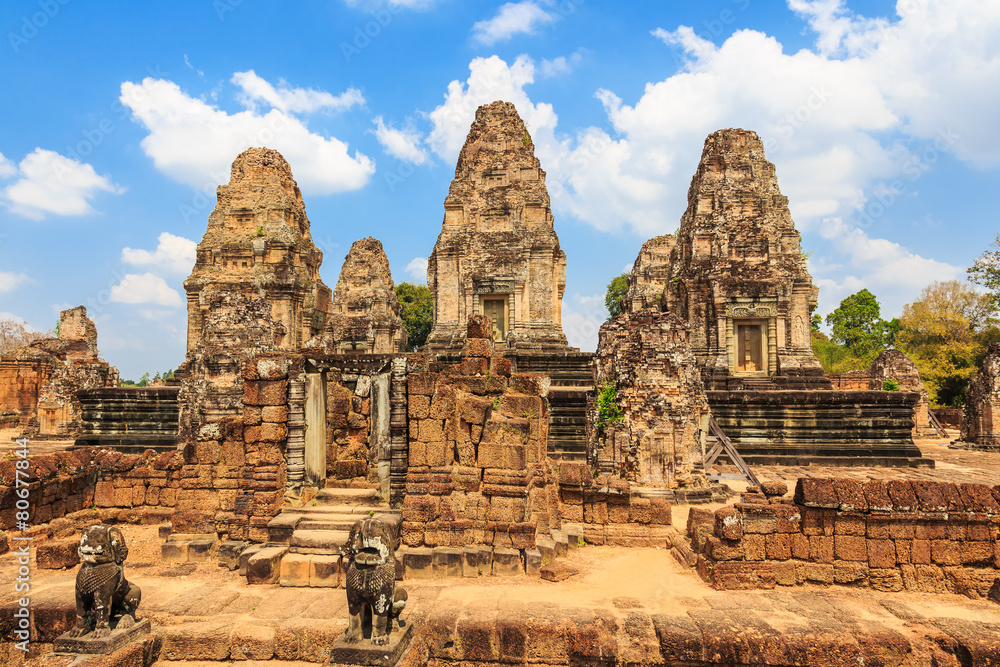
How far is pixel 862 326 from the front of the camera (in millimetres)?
38344

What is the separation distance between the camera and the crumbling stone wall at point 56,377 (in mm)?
17906

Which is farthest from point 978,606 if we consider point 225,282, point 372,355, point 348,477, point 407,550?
point 225,282

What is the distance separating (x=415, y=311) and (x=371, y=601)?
129 feet

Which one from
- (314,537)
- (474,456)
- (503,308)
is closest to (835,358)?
(503,308)

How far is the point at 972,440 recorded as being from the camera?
17.2 meters

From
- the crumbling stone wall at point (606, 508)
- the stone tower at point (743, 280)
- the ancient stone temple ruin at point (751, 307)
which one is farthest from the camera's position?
the stone tower at point (743, 280)

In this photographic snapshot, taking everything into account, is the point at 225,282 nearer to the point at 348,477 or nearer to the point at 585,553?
the point at 348,477

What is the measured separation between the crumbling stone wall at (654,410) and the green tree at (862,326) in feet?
104

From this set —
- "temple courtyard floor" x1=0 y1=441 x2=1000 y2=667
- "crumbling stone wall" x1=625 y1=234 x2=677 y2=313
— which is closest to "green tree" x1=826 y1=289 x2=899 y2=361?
"crumbling stone wall" x1=625 y1=234 x2=677 y2=313

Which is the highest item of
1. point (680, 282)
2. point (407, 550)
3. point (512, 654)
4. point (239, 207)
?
point (239, 207)

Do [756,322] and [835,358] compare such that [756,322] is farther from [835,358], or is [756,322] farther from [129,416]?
[835,358]

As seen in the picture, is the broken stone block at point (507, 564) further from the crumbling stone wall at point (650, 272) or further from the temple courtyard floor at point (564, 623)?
the crumbling stone wall at point (650, 272)

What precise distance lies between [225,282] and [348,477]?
17.6 m

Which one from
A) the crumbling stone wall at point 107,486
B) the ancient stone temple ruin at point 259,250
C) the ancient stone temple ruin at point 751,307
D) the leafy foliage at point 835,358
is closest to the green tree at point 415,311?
the ancient stone temple ruin at point 259,250
